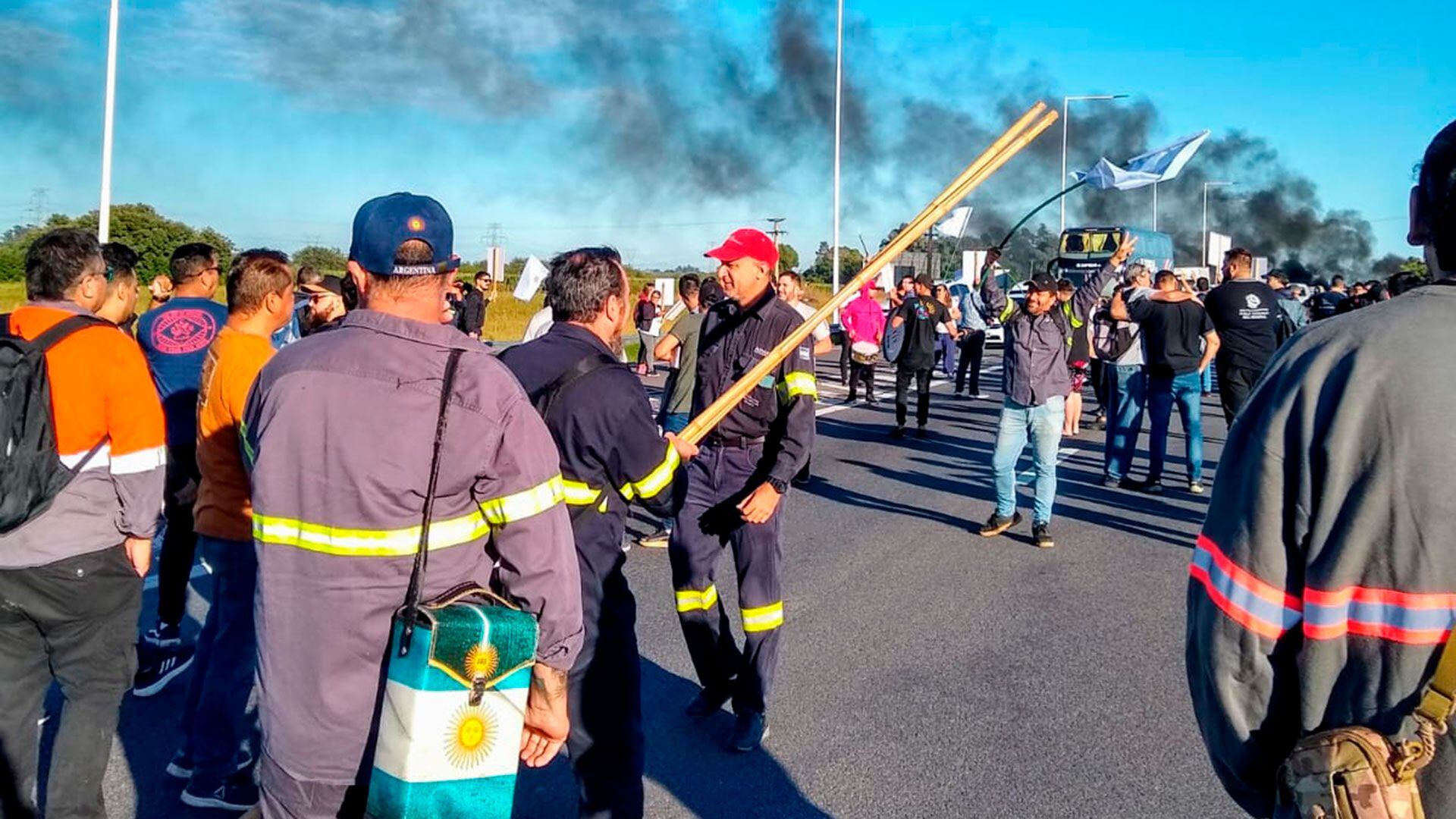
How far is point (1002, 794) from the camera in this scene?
12.1 ft

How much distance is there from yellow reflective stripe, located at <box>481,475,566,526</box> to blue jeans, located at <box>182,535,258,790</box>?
167 cm

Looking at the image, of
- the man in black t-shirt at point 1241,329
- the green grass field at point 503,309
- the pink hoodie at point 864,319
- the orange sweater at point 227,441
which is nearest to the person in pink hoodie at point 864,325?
the pink hoodie at point 864,319

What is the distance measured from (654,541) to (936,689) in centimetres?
306

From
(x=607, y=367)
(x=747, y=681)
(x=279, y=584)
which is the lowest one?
(x=747, y=681)

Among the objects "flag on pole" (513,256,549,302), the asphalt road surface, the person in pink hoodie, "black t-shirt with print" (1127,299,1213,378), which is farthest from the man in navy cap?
"flag on pole" (513,256,549,302)

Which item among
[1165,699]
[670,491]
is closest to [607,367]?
[670,491]

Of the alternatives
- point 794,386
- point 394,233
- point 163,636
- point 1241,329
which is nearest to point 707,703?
point 794,386

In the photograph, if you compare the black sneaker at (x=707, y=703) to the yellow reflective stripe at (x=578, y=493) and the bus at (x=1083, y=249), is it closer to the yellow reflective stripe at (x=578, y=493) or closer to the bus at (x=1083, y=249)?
the yellow reflective stripe at (x=578, y=493)

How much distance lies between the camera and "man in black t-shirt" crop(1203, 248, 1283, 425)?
28.6 ft

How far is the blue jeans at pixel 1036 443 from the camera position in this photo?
7.32m

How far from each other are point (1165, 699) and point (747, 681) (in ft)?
6.08

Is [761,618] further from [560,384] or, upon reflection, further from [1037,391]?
[1037,391]

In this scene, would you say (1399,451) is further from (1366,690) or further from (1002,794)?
(1002,794)

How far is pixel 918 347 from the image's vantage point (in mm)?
12406
